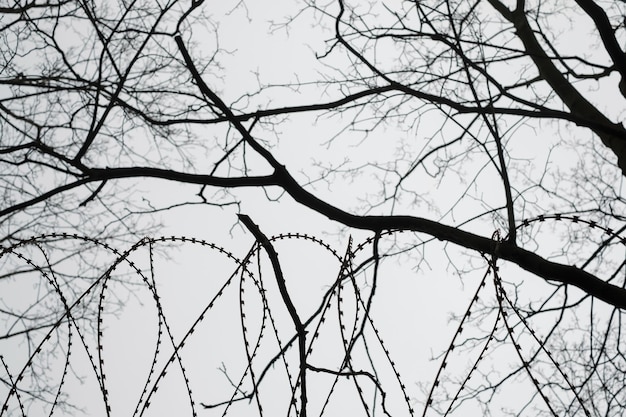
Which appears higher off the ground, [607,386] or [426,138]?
[426,138]

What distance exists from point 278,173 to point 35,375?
14.0 ft

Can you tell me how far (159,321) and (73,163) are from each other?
146 centimetres

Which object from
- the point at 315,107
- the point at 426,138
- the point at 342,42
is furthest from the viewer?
the point at 426,138

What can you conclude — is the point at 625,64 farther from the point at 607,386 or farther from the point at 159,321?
the point at 159,321

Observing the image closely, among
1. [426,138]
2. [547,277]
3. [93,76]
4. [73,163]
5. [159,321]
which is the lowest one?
[159,321]

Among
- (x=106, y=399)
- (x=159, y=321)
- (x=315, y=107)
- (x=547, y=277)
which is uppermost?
(x=315, y=107)

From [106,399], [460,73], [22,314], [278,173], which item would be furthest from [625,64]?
[22,314]

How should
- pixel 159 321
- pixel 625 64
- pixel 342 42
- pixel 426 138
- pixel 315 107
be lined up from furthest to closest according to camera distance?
pixel 426 138 → pixel 342 42 → pixel 625 64 → pixel 315 107 → pixel 159 321

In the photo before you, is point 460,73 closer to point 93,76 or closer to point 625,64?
point 625,64

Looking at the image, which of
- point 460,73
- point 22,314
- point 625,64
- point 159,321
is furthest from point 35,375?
point 625,64

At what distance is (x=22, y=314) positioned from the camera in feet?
Answer: 19.7

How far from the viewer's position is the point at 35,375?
20.2 ft

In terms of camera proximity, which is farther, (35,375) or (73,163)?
(35,375)

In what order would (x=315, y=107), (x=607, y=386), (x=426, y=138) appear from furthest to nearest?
(x=426, y=138) → (x=607, y=386) → (x=315, y=107)
